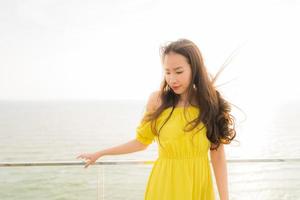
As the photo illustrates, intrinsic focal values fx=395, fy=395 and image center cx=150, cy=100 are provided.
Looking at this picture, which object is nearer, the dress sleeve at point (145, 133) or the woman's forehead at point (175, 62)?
the woman's forehead at point (175, 62)

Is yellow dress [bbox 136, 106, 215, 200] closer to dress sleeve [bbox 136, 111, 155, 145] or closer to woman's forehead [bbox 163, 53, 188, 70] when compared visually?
dress sleeve [bbox 136, 111, 155, 145]

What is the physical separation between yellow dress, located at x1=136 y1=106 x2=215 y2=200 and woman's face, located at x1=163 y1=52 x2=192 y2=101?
0.52 feet

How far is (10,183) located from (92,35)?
207 feet

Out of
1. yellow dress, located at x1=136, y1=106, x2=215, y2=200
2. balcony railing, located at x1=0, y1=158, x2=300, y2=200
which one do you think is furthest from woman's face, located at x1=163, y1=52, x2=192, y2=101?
balcony railing, located at x1=0, y1=158, x2=300, y2=200

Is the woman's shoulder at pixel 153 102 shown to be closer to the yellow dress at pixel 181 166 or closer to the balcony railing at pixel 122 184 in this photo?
the yellow dress at pixel 181 166

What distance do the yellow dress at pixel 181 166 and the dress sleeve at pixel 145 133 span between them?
0.35 feet

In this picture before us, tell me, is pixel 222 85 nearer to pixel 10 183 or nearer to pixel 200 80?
pixel 200 80

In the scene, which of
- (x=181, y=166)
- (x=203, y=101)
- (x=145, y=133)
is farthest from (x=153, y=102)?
(x=181, y=166)

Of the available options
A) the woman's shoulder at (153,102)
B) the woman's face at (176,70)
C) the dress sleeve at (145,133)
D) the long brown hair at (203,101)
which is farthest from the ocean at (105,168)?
the woman's face at (176,70)

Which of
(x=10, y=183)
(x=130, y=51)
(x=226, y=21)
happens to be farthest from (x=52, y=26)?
(x=10, y=183)

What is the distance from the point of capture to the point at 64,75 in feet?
321

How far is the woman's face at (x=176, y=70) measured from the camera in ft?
6.43

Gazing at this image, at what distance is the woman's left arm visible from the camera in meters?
2.06

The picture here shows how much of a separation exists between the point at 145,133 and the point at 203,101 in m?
0.36
